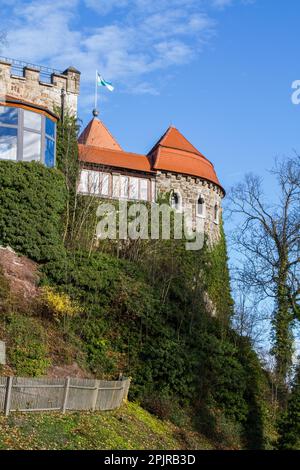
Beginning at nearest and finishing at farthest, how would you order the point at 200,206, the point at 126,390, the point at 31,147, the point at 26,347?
the point at 26,347 < the point at 126,390 < the point at 31,147 < the point at 200,206

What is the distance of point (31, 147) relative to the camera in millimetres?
27062

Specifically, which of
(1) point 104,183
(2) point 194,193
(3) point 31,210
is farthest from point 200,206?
(3) point 31,210

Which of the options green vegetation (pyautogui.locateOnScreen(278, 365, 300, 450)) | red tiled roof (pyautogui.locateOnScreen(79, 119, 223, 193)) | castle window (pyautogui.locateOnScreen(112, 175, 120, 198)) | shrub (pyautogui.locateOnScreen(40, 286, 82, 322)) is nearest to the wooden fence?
shrub (pyautogui.locateOnScreen(40, 286, 82, 322))

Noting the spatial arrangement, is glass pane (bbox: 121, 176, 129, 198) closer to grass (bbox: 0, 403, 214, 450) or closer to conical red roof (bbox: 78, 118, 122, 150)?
conical red roof (bbox: 78, 118, 122, 150)

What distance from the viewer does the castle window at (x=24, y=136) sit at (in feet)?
87.0

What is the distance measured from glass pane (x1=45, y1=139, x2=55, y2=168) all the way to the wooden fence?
1099 centimetres

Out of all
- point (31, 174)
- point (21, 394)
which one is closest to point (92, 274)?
point (31, 174)

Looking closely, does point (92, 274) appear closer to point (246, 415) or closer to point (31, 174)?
point (31, 174)

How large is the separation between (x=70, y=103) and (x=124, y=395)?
48.2ft

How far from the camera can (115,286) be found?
80.7ft

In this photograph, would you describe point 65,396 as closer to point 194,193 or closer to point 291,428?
point 291,428

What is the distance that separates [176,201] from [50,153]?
7.41 meters

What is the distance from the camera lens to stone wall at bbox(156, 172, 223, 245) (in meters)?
33.0
